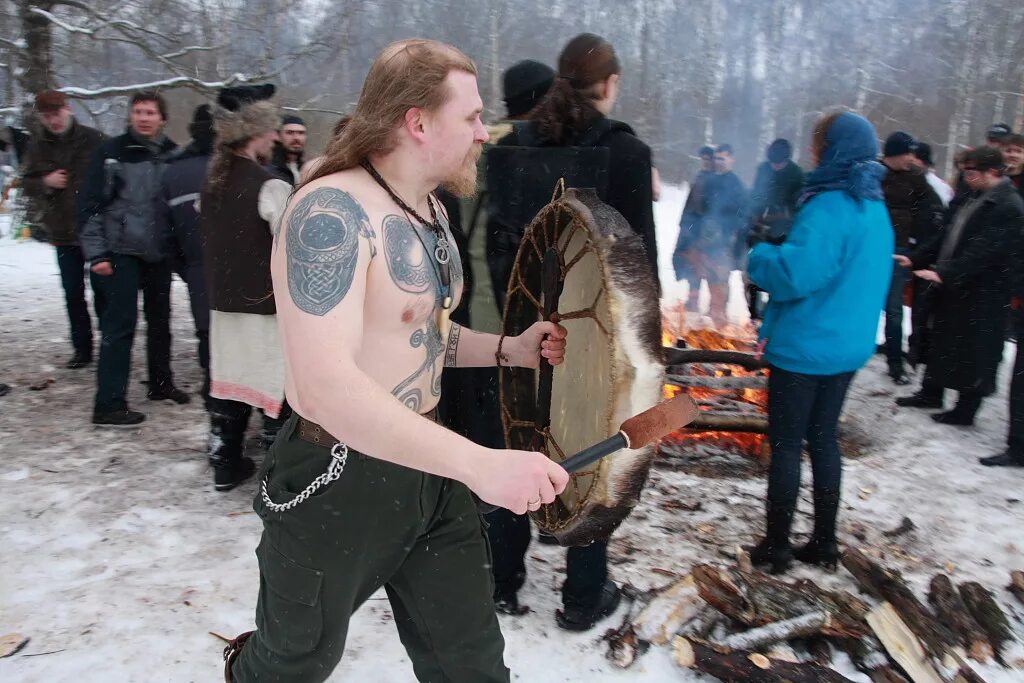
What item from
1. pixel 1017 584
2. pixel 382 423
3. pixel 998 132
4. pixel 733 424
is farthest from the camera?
pixel 998 132

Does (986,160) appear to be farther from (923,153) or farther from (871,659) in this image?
(871,659)

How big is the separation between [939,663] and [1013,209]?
3811 millimetres

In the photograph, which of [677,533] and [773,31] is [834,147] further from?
[773,31]

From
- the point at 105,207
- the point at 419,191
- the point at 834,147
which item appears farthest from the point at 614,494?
the point at 105,207

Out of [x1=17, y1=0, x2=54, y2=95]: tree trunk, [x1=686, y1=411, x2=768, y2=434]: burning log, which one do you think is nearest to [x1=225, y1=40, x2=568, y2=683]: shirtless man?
[x1=686, y1=411, x2=768, y2=434]: burning log

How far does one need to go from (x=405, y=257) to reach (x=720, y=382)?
4018 millimetres

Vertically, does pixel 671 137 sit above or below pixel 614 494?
above

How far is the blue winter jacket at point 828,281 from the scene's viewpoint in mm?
3189

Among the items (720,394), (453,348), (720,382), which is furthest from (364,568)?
(720,394)

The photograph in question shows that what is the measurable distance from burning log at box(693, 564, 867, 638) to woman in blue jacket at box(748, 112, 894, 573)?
1.70ft

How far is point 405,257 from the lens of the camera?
174cm

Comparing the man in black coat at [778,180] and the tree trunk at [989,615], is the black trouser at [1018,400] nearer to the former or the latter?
the man in black coat at [778,180]

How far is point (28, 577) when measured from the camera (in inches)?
133

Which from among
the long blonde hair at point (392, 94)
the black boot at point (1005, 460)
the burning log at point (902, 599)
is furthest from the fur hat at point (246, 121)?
the black boot at point (1005, 460)
